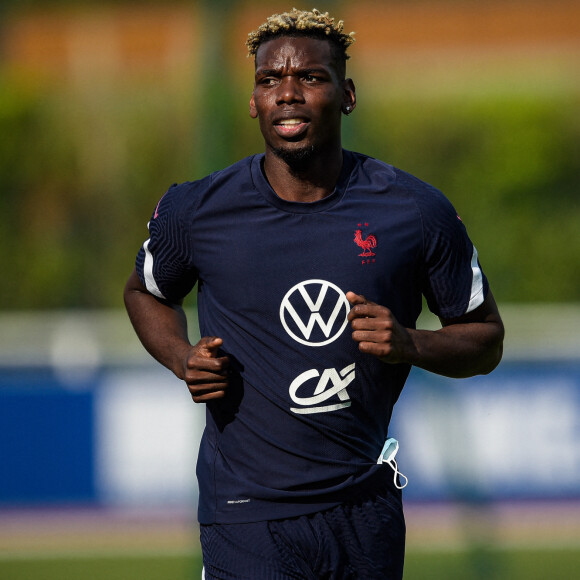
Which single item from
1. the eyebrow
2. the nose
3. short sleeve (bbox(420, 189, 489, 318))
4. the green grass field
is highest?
the eyebrow

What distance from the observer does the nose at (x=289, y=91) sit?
3.19 metres

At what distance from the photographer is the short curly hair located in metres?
3.29

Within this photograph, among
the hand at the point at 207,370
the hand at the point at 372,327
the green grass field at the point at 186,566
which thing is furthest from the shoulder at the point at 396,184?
the green grass field at the point at 186,566

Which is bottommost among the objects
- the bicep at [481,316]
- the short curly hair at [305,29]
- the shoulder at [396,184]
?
the bicep at [481,316]

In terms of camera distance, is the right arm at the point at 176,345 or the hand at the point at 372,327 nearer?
the hand at the point at 372,327

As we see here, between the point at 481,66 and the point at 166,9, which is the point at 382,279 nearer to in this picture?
the point at 481,66

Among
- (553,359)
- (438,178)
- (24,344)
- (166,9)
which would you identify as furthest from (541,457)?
(166,9)

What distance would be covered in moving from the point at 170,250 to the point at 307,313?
0.48m

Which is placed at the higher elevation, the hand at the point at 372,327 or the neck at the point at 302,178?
the neck at the point at 302,178

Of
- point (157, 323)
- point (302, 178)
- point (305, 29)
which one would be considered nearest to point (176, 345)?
point (157, 323)

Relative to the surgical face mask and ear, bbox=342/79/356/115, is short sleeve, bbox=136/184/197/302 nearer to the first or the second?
ear, bbox=342/79/356/115

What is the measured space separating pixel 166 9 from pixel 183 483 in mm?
13602

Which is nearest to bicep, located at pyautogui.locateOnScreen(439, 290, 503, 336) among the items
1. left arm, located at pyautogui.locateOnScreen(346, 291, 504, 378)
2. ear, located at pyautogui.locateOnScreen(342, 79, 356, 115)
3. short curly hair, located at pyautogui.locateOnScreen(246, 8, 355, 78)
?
left arm, located at pyautogui.locateOnScreen(346, 291, 504, 378)

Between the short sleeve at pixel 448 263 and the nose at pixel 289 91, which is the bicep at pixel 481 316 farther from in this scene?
the nose at pixel 289 91
